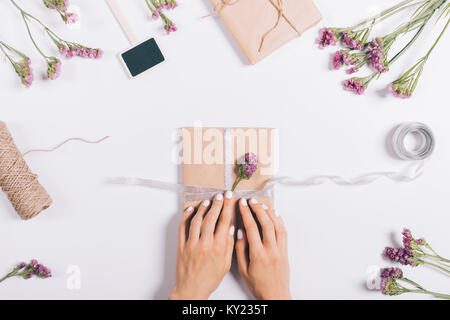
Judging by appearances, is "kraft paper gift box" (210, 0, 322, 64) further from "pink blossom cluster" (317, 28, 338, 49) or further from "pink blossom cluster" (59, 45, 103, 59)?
"pink blossom cluster" (59, 45, 103, 59)

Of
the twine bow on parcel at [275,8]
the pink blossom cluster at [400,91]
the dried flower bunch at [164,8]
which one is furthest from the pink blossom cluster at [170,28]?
the pink blossom cluster at [400,91]

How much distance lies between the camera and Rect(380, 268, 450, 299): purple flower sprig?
1.04 metres

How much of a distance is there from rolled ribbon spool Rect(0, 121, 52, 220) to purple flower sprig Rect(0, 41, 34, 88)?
0.50 feet

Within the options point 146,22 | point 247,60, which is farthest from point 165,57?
point 247,60

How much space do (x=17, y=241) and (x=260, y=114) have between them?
89 cm

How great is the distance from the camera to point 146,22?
3.41 feet

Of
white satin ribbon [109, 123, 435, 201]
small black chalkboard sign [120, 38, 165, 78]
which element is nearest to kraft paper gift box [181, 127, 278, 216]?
white satin ribbon [109, 123, 435, 201]

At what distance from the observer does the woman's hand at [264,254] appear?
3.37ft

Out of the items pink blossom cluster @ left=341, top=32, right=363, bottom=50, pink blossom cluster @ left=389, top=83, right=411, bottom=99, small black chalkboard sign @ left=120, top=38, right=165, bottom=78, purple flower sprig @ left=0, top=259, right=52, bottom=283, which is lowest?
purple flower sprig @ left=0, top=259, right=52, bottom=283

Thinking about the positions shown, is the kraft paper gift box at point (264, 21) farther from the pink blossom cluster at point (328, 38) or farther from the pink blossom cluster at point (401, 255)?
the pink blossom cluster at point (401, 255)

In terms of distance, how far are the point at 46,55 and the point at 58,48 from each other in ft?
0.17

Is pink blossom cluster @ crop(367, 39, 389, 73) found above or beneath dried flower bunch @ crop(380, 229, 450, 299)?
above

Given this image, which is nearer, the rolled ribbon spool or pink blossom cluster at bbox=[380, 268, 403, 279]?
the rolled ribbon spool

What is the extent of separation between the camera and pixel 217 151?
1.04 metres
